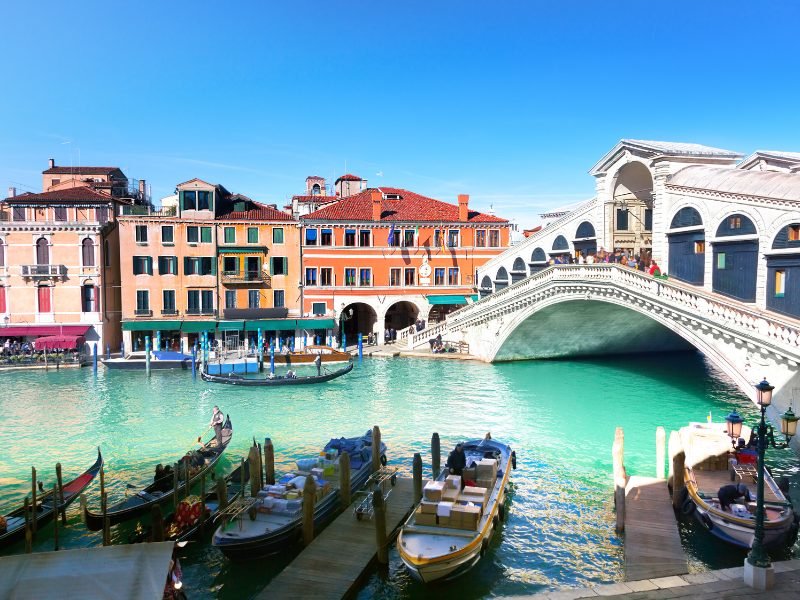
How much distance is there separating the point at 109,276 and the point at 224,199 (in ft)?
23.4

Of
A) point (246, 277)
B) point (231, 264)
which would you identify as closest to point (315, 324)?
point (246, 277)

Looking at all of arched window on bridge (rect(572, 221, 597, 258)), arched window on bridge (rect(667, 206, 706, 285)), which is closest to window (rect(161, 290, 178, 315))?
arched window on bridge (rect(572, 221, 597, 258))

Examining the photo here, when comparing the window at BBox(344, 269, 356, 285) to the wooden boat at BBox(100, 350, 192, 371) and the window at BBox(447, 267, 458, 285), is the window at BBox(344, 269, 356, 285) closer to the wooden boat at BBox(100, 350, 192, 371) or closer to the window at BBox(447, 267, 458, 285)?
the window at BBox(447, 267, 458, 285)

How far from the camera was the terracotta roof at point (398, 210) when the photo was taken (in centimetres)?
3528

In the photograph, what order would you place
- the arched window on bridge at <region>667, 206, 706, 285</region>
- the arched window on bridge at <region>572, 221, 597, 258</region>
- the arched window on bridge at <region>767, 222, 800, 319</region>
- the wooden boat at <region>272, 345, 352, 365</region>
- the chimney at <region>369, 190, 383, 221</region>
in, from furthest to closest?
the chimney at <region>369, 190, 383, 221</region>
the wooden boat at <region>272, 345, 352, 365</region>
the arched window on bridge at <region>572, 221, 597, 258</region>
the arched window on bridge at <region>667, 206, 706, 285</region>
the arched window on bridge at <region>767, 222, 800, 319</region>

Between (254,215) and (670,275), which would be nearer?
(670,275)


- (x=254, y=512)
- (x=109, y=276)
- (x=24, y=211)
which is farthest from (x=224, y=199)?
(x=254, y=512)

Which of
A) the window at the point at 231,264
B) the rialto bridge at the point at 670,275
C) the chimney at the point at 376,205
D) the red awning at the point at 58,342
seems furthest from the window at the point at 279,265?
the red awning at the point at 58,342

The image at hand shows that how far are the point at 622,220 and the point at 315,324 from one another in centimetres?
1599

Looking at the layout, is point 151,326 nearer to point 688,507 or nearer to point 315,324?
point 315,324

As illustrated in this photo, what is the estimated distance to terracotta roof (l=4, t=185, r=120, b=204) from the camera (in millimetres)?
31359

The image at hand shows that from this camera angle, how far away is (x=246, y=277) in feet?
112

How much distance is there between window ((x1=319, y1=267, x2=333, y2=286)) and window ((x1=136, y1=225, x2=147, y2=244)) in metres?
8.88

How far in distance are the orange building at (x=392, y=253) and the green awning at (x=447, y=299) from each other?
0.06 meters
